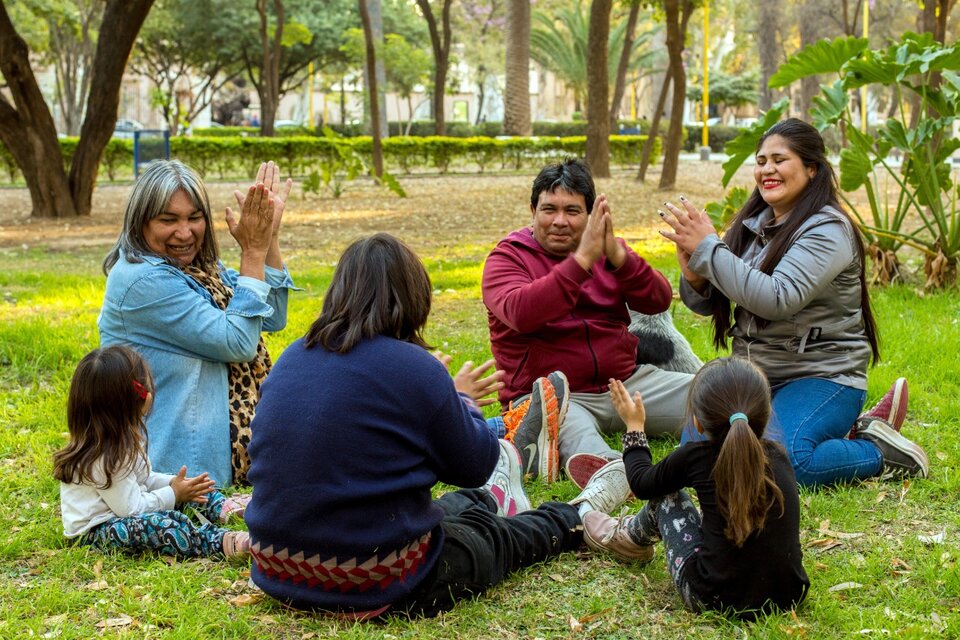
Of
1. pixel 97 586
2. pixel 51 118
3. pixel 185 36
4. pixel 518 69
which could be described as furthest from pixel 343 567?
pixel 185 36

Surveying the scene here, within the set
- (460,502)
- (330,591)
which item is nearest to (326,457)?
(330,591)

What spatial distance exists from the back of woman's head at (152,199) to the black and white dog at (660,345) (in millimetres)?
2051

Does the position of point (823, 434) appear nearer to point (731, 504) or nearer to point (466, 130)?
point (731, 504)

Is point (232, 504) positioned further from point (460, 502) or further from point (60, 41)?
point (60, 41)

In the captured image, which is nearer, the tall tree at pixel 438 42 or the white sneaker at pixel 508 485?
the white sneaker at pixel 508 485

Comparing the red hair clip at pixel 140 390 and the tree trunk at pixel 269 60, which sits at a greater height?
the tree trunk at pixel 269 60

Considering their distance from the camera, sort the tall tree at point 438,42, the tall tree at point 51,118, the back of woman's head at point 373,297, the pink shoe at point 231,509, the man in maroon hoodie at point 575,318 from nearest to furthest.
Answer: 1. the back of woman's head at point 373,297
2. the pink shoe at point 231,509
3. the man in maroon hoodie at point 575,318
4. the tall tree at point 51,118
5. the tall tree at point 438,42

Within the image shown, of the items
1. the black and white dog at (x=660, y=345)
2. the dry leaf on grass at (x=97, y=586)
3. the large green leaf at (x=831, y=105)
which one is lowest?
the dry leaf on grass at (x=97, y=586)

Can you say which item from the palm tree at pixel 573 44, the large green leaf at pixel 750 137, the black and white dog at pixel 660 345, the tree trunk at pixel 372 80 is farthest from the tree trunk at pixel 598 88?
the palm tree at pixel 573 44

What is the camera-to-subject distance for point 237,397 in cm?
421

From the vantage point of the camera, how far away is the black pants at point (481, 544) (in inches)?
120

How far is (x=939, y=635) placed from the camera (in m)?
2.89

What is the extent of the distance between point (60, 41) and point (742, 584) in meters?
34.5

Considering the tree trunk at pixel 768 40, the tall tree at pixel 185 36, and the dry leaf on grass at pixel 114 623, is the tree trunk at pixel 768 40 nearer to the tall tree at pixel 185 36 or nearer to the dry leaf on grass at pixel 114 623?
the tall tree at pixel 185 36
